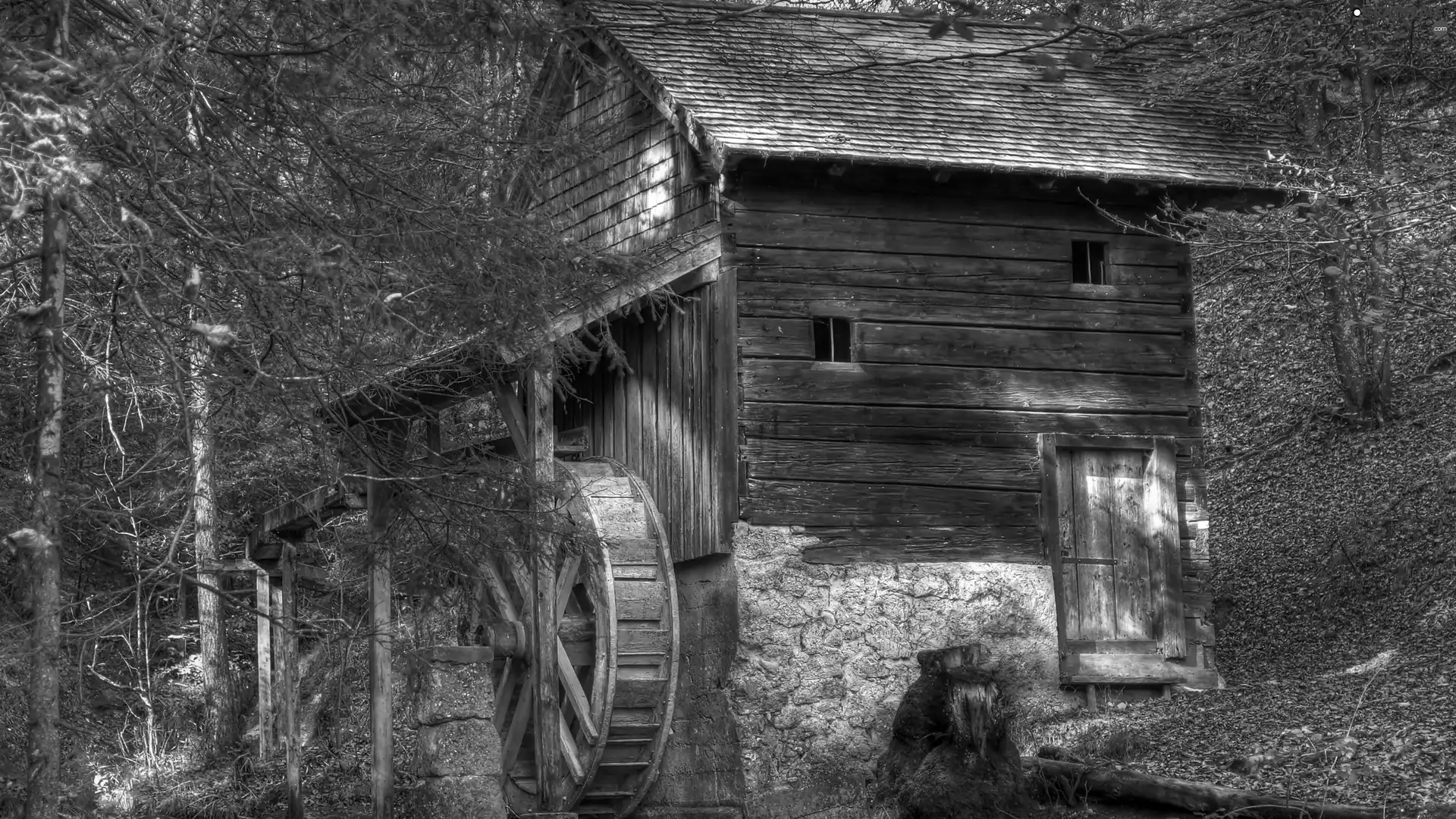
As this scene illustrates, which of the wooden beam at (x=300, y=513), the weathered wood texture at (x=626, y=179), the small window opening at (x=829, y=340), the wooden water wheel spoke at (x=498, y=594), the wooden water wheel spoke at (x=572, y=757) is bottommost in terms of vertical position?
the wooden water wheel spoke at (x=572, y=757)

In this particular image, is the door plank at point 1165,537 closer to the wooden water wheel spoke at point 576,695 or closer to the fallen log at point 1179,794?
the fallen log at point 1179,794

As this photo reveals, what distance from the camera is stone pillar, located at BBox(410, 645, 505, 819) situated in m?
11.1

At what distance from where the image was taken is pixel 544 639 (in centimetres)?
1112

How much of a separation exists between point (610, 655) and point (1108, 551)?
411cm

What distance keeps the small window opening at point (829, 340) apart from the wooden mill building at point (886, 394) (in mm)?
15

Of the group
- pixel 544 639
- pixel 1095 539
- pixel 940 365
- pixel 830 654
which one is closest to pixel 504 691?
pixel 544 639

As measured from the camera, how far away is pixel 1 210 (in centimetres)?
527

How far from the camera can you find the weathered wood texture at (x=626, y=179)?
41.8ft

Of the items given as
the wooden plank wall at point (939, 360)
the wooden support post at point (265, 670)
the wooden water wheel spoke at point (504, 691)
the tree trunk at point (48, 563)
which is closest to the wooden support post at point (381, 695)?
the wooden water wheel spoke at point (504, 691)

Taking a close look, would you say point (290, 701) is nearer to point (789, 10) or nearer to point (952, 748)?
point (952, 748)

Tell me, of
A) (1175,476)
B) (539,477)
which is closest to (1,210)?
(539,477)

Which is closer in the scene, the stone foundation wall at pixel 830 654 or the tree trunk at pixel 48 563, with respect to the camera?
the tree trunk at pixel 48 563

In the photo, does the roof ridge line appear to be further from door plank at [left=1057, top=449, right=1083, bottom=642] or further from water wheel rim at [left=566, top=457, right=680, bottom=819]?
water wheel rim at [left=566, top=457, right=680, bottom=819]

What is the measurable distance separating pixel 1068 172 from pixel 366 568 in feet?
20.2
